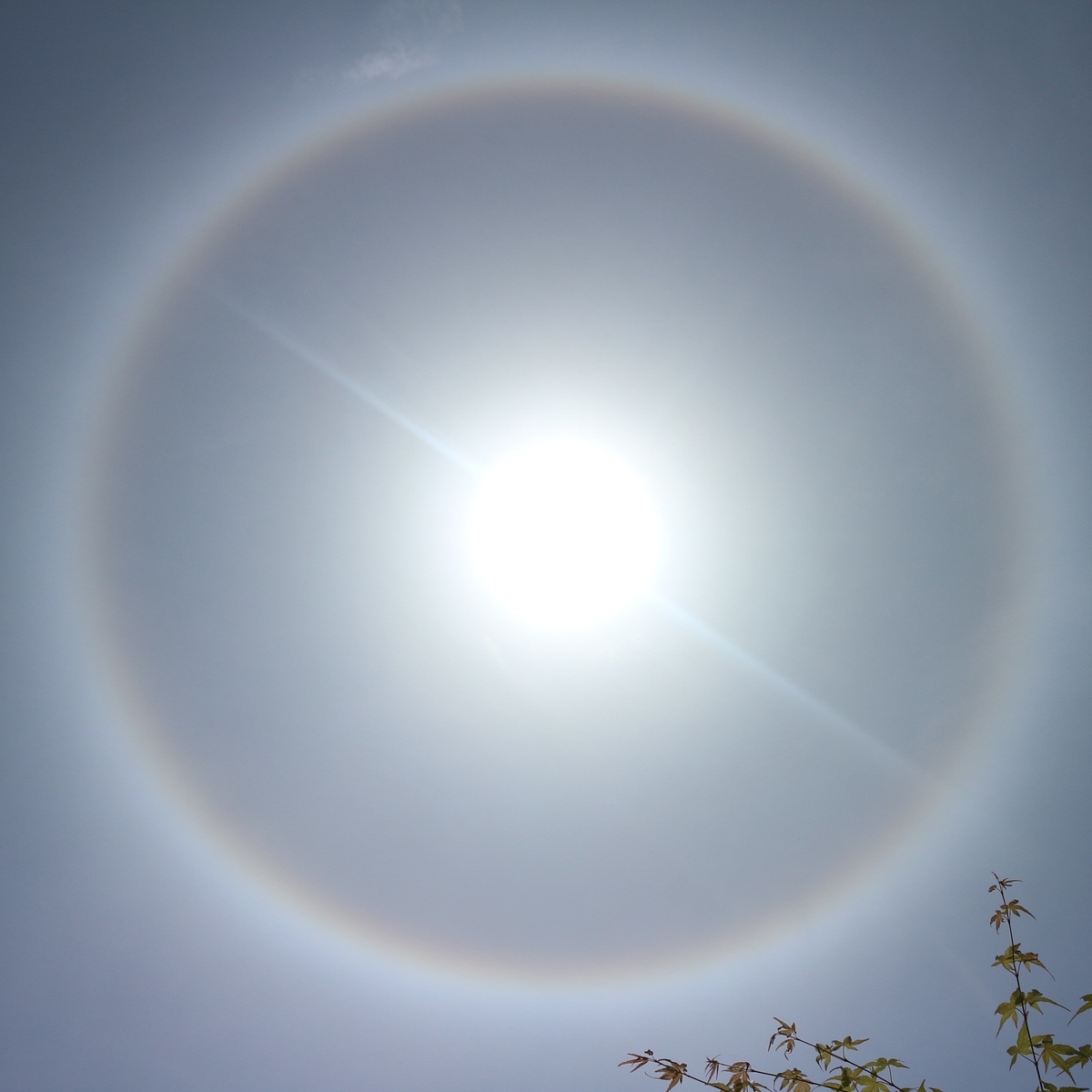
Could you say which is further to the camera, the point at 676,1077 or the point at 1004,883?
the point at 1004,883

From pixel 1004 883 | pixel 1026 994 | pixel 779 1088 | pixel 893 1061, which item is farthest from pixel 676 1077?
pixel 1004 883

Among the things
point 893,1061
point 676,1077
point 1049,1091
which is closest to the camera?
point 1049,1091

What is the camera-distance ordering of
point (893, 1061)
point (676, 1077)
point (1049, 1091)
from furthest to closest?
point (893, 1061), point (676, 1077), point (1049, 1091)

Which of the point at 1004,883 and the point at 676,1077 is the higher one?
the point at 1004,883

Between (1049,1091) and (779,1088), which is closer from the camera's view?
(1049,1091)

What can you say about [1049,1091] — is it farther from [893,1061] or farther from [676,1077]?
[676,1077]

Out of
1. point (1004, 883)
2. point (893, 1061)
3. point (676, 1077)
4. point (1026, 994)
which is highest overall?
→ point (1004, 883)

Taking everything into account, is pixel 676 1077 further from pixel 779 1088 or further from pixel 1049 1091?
pixel 1049 1091

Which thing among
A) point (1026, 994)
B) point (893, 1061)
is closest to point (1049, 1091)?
point (1026, 994)

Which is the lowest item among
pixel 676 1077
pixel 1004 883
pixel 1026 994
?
pixel 676 1077
